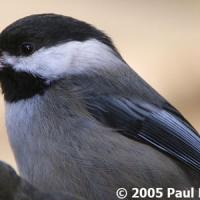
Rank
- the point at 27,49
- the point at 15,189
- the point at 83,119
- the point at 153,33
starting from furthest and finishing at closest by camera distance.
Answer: the point at 153,33
the point at 27,49
the point at 83,119
the point at 15,189

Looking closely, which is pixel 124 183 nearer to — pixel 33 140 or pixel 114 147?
pixel 114 147

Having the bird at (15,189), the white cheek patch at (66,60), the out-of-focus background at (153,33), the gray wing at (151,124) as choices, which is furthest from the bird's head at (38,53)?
the out-of-focus background at (153,33)

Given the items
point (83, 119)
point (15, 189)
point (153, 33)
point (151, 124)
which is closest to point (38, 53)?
point (83, 119)

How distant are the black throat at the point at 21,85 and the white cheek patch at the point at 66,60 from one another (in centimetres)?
2

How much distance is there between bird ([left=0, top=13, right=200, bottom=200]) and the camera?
9.68ft

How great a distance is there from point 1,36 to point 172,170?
80 cm

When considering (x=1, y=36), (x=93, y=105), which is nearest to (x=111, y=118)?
(x=93, y=105)

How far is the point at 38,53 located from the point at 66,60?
11cm

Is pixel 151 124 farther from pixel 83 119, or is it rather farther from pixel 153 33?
pixel 153 33

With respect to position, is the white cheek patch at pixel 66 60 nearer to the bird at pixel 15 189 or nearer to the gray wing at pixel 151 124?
the gray wing at pixel 151 124

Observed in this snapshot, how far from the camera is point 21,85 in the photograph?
3.17 m

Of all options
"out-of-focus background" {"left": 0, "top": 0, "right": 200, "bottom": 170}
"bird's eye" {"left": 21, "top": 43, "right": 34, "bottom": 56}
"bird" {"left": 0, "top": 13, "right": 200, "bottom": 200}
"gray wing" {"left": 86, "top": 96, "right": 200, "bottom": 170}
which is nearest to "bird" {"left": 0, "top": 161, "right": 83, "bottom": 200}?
"bird" {"left": 0, "top": 13, "right": 200, "bottom": 200}

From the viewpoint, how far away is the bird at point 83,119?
9.68 feet

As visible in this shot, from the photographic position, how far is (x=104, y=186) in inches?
115
